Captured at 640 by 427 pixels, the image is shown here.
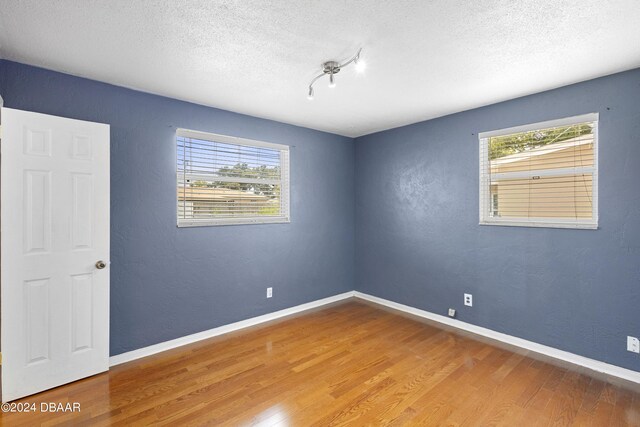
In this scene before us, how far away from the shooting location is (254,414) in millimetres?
2014

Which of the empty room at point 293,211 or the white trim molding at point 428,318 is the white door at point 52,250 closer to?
the empty room at point 293,211

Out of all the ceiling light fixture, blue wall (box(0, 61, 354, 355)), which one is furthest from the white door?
the ceiling light fixture

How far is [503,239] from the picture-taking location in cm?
311

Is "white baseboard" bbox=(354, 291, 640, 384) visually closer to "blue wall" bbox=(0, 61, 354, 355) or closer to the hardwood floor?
the hardwood floor

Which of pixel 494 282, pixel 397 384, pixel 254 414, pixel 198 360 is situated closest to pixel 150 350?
pixel 198 360

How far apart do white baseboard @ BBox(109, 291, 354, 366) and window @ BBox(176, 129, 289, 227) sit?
1.15 meters

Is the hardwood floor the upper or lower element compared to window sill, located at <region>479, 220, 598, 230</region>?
lower

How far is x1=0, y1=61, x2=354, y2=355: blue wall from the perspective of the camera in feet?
8.43

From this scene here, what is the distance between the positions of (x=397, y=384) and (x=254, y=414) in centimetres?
110

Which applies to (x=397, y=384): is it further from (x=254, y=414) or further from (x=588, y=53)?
(x=588, y=53)

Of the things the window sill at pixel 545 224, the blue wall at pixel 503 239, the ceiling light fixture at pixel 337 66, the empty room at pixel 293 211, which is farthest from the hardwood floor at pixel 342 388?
the ceiling light fixture at pixel 337 66

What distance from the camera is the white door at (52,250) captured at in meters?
2.11

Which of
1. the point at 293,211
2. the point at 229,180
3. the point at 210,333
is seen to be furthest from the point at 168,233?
the point at 293,211

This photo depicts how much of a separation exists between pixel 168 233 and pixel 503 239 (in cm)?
340
